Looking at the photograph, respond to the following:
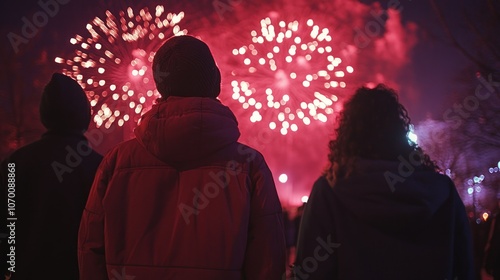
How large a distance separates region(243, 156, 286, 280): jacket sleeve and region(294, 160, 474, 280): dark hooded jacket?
208 millimetres

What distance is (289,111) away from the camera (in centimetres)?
1752

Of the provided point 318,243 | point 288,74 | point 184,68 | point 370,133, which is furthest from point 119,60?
point 318,243

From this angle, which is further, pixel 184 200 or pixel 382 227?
pixel 382 227

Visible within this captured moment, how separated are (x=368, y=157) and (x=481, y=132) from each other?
308 inches

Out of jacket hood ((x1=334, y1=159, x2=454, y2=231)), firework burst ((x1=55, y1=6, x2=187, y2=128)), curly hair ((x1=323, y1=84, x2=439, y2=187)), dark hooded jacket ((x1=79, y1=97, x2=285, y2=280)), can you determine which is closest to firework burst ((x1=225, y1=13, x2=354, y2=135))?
firework burst ((x1=55, y1=6, x2=187, y2=128))

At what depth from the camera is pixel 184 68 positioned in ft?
8.82

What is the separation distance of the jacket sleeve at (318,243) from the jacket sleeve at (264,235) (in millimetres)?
163

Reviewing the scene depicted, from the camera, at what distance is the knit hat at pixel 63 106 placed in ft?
12.2

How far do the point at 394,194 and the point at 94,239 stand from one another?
5.40 ft

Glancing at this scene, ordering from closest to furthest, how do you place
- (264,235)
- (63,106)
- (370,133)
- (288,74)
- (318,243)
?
(264,235), (318,243), (370,133), (63,106), (288,74)

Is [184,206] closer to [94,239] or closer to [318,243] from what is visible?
[94,239]

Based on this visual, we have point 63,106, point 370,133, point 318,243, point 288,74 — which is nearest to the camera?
point 318,243

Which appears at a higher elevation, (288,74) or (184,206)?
(288,74)

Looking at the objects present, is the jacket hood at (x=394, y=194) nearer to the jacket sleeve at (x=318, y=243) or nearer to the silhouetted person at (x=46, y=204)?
the jacket sleeve at (x=318, y=243)
